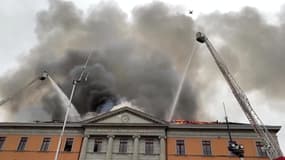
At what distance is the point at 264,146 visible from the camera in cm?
3594

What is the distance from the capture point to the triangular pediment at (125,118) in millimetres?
41500

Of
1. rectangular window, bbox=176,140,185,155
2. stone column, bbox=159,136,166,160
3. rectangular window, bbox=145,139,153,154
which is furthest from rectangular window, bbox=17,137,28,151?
rectangular window, bbox=176,140,185,155

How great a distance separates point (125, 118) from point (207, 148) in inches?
506

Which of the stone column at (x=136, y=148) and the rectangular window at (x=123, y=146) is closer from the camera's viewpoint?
the stone column at (x=136, y=148)

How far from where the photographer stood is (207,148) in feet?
128

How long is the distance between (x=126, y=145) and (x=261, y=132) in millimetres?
18685

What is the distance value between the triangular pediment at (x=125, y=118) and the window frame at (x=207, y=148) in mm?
6662

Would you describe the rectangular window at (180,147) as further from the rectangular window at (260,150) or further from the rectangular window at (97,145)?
the rectangular window at (97,145)

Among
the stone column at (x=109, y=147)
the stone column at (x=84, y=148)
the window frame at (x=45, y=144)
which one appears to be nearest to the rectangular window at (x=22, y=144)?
the window frame at (x=45, y=144)

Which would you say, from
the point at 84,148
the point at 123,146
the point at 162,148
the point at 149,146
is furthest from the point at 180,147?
the point at 84,148

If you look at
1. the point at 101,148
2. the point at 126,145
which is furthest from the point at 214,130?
the point at 101,148

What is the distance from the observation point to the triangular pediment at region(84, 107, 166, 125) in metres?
41.5

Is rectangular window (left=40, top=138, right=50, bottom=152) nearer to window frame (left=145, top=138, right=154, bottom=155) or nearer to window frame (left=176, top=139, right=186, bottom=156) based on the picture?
window frame (left=145, top=138, right=154, bottom=155)

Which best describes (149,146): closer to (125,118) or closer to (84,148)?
(125,118)
